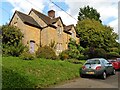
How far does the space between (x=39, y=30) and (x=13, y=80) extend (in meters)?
24.4

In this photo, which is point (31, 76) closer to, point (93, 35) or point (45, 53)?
point (45, 53)

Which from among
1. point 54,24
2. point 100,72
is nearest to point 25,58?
point 100,72

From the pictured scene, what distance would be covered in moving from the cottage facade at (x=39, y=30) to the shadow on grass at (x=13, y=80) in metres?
19.9

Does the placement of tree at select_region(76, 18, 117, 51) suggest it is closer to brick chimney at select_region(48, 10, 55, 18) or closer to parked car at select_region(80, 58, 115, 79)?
brick chimney at select_region(48, 10, 55, 18)

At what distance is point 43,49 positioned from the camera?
28.4 m

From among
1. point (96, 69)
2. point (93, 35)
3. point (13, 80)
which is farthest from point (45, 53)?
point (93, 35)

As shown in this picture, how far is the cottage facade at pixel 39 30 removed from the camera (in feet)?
106

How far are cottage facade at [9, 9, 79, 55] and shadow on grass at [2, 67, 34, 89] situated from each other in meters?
19.9

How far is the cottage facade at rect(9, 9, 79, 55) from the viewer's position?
106ft

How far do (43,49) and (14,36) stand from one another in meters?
4.46

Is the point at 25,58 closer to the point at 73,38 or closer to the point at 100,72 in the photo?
the point at 100,72

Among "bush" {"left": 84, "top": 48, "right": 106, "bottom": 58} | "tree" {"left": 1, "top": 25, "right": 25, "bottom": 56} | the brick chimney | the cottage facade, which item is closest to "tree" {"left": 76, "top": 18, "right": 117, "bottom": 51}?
the cottage facade

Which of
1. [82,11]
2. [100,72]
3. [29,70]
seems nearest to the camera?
[29,70]

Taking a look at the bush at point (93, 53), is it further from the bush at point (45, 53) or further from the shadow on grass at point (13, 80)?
the shadow on grass at point (13, 80)
